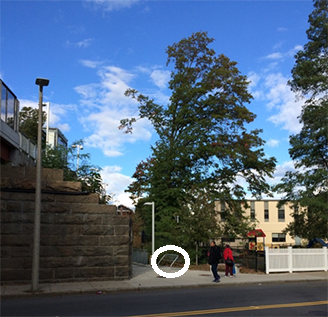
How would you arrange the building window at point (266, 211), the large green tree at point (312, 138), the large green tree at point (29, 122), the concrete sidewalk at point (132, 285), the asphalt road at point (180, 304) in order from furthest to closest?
1. the building window at point (266, 211)
2. the large green tree at point (29, 122)
3. the large green tree at point (312, 138)
4. the concrete sidewalk at point (132, 285)
5. the asphalt road at point (180, 304)

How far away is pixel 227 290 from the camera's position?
14.4 m

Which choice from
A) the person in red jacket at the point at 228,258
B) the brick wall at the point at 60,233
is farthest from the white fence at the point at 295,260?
the brick wall at the point at 60,233

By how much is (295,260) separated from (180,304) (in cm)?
1237

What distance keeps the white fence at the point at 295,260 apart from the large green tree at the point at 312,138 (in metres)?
4.68

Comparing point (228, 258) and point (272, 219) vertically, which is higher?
point (272, 219)

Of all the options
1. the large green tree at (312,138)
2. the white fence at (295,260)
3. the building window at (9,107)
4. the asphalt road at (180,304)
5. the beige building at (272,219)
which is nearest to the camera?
the asphalt road at (180,304)

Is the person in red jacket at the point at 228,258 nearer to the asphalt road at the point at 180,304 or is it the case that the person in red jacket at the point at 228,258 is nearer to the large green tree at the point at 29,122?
the asphalt road at the point at 180,304

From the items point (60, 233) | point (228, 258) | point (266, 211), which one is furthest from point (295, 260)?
point (266, 211)

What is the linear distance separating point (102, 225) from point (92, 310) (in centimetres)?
575

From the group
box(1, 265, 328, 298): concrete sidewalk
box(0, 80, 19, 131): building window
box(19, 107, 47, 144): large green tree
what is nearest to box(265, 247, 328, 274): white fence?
box(1, 265, 328, 298): concrete sidewalk

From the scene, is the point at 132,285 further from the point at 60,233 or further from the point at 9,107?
the point at 9,107

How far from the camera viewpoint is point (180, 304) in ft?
36.4

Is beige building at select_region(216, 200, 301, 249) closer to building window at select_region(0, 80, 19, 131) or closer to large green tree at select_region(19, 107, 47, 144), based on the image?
large green tree at select_region(19, 107, 47, 144)

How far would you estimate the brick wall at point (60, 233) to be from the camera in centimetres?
1460
